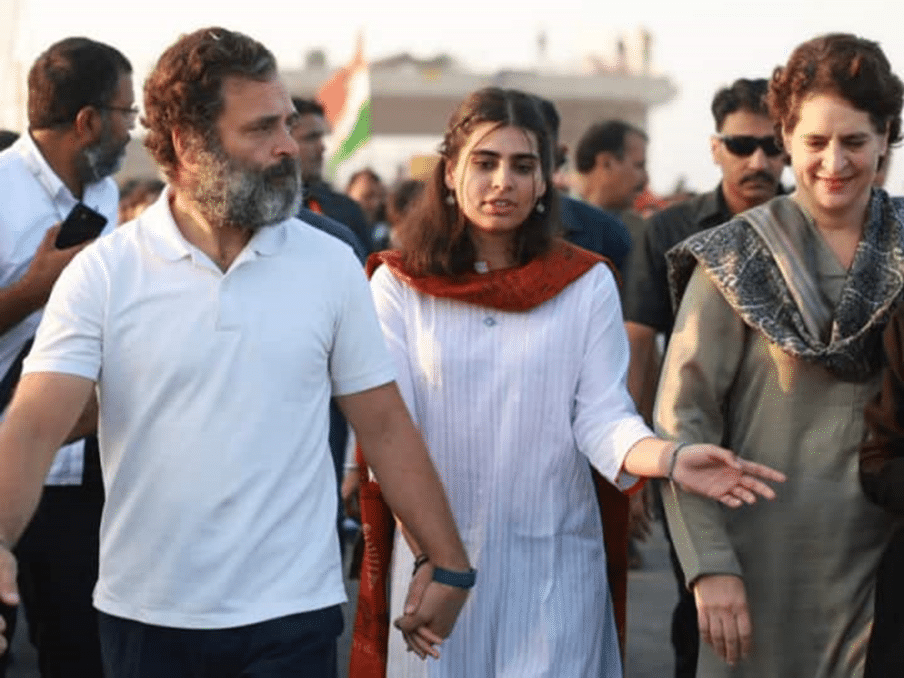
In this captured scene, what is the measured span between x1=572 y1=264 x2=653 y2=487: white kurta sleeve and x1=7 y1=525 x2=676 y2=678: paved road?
3111 mm

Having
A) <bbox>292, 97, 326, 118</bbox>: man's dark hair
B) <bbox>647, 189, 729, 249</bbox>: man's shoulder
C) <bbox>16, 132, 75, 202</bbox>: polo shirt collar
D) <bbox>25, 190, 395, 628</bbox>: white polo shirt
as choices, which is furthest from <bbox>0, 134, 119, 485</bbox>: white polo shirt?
<bbox>292, 97, 326, 118</bbox>: man's dark hair

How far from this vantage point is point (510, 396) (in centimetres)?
499

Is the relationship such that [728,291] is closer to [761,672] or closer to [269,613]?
[761,672]

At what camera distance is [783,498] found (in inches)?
180

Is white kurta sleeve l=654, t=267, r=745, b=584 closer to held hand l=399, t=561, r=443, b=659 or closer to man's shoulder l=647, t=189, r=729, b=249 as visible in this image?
held hand l=399, t=561, r=443, b=659

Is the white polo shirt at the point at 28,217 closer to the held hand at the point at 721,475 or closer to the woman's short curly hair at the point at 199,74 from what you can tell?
the woman's short curly hair at the point at 199,74

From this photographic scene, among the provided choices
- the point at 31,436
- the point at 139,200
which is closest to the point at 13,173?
the point at 31,436

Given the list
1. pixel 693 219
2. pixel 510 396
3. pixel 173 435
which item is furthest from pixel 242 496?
pixel 693 219

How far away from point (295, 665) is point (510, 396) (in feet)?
3.87

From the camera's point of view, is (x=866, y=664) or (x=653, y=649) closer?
(x=866, y=664)

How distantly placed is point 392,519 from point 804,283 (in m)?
1.29

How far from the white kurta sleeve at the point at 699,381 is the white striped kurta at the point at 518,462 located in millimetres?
381

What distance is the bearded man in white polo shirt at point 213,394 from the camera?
12.9 feet

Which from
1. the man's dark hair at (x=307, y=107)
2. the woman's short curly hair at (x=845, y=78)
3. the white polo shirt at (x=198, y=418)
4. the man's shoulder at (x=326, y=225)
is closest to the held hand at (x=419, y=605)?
the white polo shirt at (x=198, y=418)
